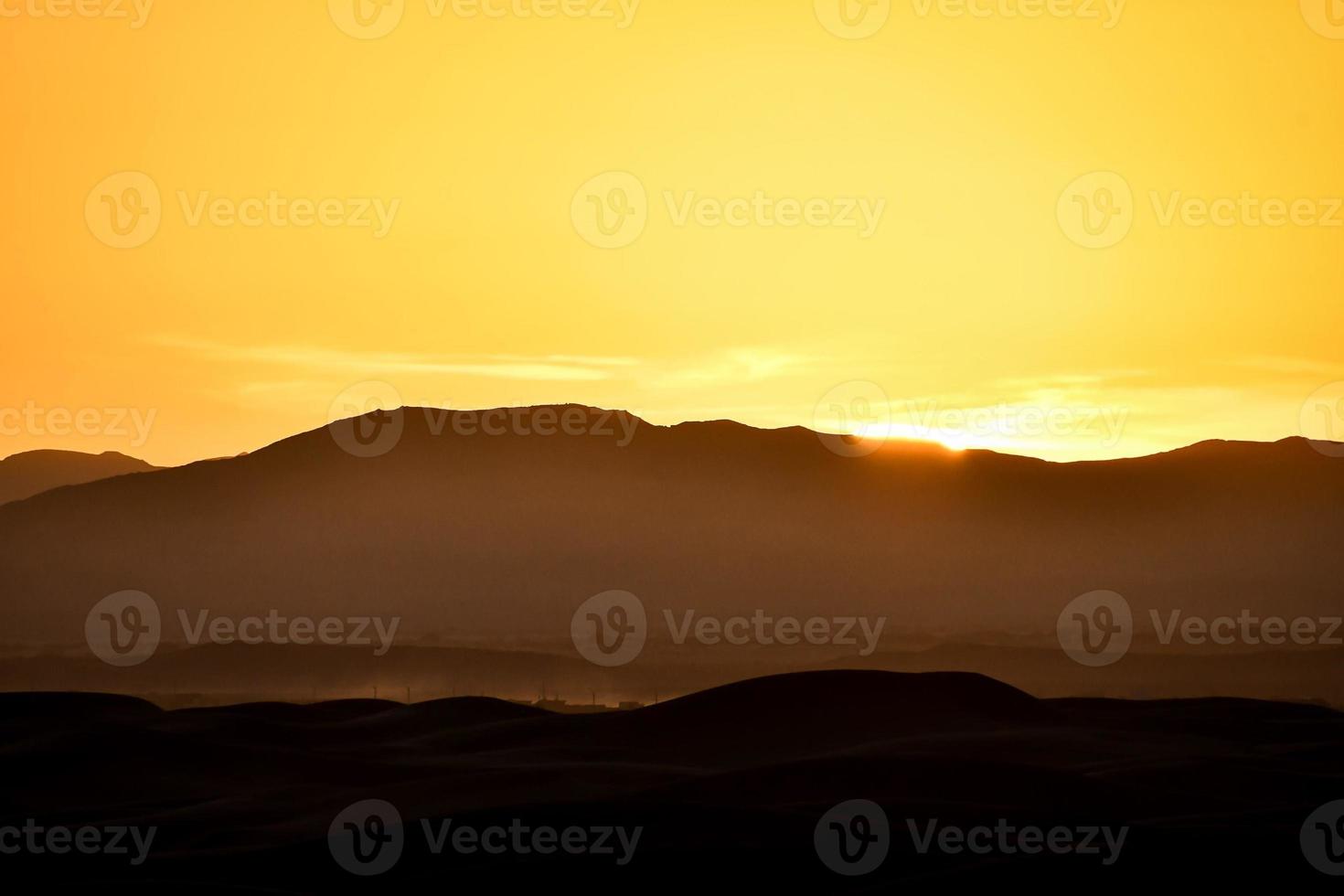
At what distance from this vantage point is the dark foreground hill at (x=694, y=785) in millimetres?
31156

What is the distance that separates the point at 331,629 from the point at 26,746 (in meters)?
147

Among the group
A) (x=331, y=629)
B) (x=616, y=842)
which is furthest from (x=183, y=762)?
(x=331, y=629)

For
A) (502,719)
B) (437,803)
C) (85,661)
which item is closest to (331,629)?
(85,661)

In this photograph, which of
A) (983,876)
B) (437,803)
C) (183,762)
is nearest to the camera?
(983,876)

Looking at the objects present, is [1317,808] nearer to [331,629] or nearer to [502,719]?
[502,719]

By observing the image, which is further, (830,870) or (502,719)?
(502,719)

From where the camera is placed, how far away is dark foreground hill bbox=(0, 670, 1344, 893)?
31156mm

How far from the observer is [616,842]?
110ft

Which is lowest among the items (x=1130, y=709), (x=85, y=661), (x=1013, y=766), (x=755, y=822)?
(x=755, y=822)

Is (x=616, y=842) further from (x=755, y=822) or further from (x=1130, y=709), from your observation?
(x=1130, y=709)

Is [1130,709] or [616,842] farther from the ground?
[1130,709]

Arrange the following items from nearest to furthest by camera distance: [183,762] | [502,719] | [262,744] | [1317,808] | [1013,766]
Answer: [1317,808] → [1013,766] → [183,762] → [262,744] → [502,719]

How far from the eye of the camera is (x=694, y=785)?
1622 inches

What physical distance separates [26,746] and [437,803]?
20469 millimetres
